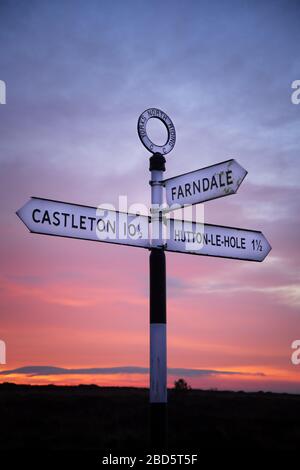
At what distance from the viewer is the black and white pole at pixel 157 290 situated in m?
6.52

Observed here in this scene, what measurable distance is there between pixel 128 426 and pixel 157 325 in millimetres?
10871

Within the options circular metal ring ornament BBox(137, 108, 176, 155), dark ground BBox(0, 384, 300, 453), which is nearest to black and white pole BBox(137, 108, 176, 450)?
circular metal ring ornament BBox(137, 108, 176, 155)

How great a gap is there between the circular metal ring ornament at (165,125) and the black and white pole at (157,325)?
264 millimetres

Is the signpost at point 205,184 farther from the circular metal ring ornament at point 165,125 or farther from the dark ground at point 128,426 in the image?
the dark ground at point 128,426

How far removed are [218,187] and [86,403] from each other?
17.7 m

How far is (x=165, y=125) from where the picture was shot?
7.52m

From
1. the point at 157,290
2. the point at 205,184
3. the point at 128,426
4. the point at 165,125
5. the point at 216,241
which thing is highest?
the point at 165,125

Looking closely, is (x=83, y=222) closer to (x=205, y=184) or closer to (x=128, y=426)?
(x=205, y=184)

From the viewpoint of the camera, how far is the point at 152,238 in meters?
6.95

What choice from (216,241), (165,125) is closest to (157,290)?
(216,241)

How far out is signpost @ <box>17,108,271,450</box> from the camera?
6375 millimetres

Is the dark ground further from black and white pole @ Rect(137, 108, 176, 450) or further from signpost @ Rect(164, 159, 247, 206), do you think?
signpost @ Rect(164, 159, 247, 206)
